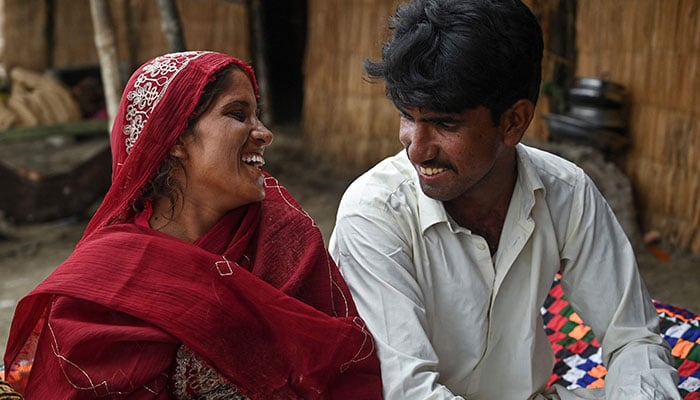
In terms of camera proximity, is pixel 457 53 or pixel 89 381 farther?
pixel 457 53

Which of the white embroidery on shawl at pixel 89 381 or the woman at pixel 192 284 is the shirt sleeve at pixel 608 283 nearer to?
the woman at pixel 192 284

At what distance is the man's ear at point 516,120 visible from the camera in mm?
2281

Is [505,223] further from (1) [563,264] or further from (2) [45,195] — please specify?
(2) [45,195]

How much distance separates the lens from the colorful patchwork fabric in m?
3.00

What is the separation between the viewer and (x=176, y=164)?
215 cm

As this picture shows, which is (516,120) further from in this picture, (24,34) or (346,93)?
(24,34)

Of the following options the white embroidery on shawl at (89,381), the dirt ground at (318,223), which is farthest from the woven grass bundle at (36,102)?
the white embroidery on shawl at (89,381)

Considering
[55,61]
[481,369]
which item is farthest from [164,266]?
[55,61]

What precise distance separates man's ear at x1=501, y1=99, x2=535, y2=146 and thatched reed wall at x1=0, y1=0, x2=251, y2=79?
637 cm

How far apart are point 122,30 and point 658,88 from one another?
5.78m

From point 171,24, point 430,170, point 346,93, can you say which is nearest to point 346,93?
point 346,93

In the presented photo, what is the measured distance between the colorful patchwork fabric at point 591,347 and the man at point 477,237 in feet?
1.78

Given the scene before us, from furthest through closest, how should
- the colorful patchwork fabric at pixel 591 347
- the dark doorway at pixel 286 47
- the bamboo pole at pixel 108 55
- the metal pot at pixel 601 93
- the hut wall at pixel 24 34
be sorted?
the dark doorway at pixel 286 47 < the hut wall at pixel 24 34 < the bamboo pole at pixel 108 55 < the metal pot at pixel 601 93 < the colorful patchwork fabric at pixel 591 347

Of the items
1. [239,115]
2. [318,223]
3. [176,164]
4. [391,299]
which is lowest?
[318,223]
